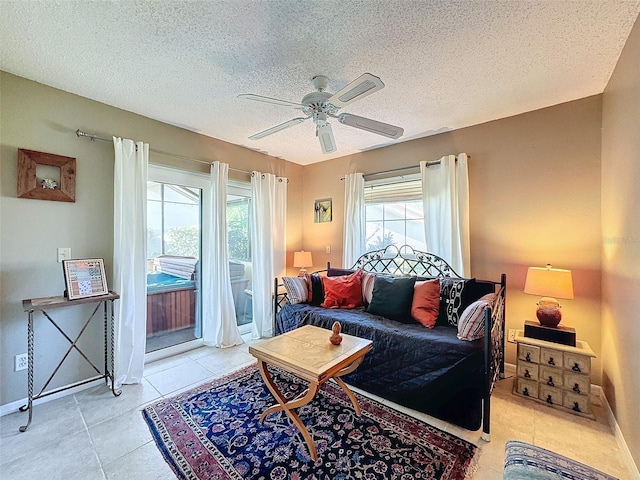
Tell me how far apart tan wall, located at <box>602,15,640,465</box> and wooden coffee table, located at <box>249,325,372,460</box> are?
1.61m

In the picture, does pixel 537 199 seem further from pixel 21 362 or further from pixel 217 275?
pixel 21 362

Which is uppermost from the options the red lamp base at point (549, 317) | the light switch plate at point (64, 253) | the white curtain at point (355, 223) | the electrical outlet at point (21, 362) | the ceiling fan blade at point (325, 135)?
the ceiling fan blade at point (325, 135)

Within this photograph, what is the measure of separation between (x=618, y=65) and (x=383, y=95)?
160 centimetres

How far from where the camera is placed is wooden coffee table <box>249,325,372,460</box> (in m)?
1.70

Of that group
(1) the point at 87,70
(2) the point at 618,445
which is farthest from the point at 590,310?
(1) the point at 87,70

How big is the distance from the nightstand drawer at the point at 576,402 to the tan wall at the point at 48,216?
4.05 metres

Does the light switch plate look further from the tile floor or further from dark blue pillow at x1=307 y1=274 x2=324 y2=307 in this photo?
dark blue pillow at x1=307 y1=274 x2=324 y2=307

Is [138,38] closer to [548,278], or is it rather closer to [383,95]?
[383,95]

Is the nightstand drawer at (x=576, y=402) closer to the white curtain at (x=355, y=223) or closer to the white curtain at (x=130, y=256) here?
the white curtain at (x=355, y=223)

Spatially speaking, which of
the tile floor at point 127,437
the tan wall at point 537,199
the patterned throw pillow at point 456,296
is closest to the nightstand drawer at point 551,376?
the tile floor at point 127,437

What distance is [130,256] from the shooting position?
2.66 m

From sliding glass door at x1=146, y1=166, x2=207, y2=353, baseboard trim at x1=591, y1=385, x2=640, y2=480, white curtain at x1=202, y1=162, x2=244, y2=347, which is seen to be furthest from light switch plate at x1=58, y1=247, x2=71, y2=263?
baseboard trim at x1=591, y1=385, x2=640, y2=480

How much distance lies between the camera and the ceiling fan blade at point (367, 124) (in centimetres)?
196

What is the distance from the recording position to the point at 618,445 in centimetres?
182
